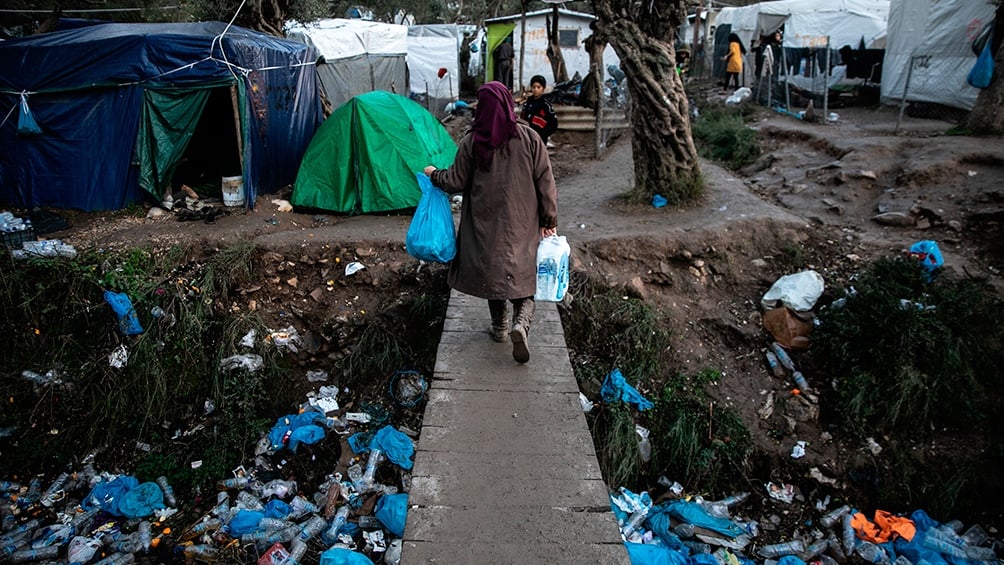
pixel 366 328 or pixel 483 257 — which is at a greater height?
pixel 483 257

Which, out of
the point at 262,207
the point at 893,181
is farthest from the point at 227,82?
the point at 893,181

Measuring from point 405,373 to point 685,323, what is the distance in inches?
A: 110

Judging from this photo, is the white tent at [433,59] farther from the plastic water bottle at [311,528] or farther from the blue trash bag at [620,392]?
the plastic water bottle at [311,528]

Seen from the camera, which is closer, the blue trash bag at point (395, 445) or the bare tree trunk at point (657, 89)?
the blue trash bag at point (395, 445)

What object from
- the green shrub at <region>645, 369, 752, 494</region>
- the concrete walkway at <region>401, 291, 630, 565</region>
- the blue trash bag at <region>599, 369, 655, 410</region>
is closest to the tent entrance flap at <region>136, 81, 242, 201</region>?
the concrete walkway at <region>401, 291, 630, 565</region>

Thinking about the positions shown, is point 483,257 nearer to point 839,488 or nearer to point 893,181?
point 839,488

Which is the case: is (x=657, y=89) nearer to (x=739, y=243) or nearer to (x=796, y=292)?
(x=739, y=243)

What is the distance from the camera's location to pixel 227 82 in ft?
23.6

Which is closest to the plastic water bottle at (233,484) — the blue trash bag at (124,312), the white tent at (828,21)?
the blue trash bag at (124,312)

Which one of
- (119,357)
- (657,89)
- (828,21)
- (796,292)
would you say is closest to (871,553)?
(796,292)

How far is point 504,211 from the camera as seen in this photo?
3482mm

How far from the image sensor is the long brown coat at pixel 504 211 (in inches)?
135

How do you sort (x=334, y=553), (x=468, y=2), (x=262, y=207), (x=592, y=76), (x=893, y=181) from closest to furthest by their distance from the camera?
(x=334, y=553), (x=893, y=181), (x=262, y=207), (x=592, y=76), (x=468, y=2)

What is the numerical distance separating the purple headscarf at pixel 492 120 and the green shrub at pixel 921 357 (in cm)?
375
